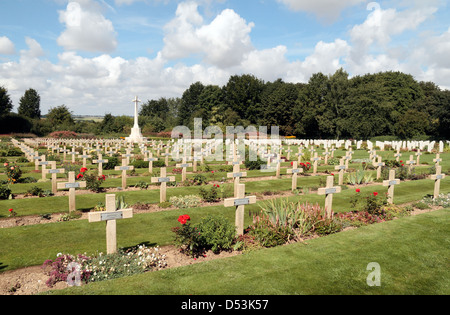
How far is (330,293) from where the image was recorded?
5125 millimetres

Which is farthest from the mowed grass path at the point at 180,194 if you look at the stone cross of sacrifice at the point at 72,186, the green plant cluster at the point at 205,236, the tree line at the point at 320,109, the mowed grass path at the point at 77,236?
the tree line at the point at 320,109

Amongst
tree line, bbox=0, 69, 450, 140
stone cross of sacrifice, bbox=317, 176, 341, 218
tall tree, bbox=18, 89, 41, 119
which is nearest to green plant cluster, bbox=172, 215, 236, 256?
stone cross of sacrifice, bbox=317, 176, 341, 218

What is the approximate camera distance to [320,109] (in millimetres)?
55281

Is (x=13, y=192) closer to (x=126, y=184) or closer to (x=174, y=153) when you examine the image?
(x=126, y=184)

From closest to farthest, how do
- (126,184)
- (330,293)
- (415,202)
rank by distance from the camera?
(330,293) → (415,202) → (126,184)

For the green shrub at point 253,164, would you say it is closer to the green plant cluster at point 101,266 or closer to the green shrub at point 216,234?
the green shrub at point 216,234

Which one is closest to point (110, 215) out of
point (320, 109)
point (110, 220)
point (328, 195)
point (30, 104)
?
point (110, 220)

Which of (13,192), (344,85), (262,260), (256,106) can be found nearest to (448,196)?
(262,260)

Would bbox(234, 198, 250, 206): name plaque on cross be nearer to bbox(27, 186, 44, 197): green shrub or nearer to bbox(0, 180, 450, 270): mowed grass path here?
bbox(0, 180, 450, 270): mowed grass path

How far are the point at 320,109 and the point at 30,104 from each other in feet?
238

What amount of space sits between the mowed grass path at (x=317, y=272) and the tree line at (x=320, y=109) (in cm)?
4754

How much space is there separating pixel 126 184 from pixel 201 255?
9.66 metres

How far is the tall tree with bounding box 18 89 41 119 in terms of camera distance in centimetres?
8069

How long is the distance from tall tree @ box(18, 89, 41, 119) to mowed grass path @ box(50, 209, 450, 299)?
291 ft
